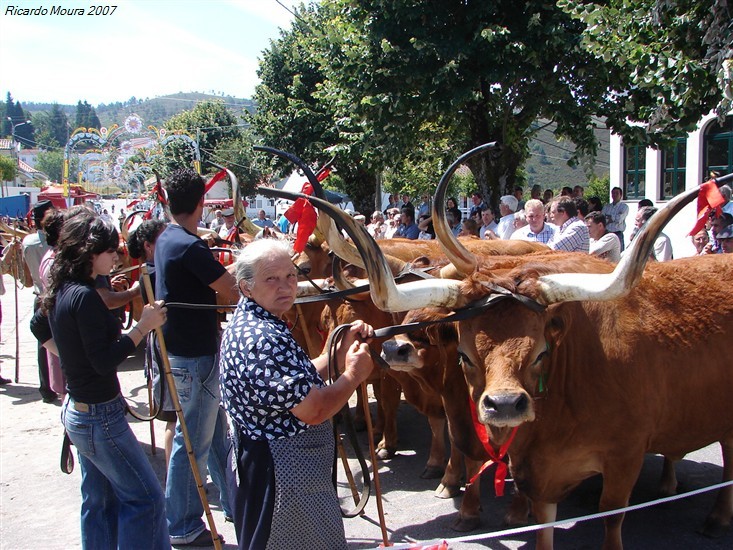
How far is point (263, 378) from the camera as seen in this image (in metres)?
2.37

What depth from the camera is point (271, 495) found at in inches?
96.3

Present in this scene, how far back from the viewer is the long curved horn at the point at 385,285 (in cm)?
280

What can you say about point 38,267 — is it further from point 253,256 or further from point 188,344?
point 253,256

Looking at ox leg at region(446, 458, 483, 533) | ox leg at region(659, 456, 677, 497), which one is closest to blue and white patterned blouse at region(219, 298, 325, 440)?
ox leg at region(446, 458, 483, 533)

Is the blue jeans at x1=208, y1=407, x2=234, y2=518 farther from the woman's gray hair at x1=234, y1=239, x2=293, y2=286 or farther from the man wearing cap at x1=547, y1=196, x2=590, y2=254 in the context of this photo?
the man wearing cap at x1=547, y1=196, x2=590, y2=254

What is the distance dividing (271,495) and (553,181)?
349 ft

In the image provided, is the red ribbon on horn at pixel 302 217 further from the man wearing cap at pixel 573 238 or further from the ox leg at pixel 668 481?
the man wearing cap at pixel 573 238

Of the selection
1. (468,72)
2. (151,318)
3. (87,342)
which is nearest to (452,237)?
(151,318)

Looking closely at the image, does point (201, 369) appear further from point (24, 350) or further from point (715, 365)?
point (24, 350)

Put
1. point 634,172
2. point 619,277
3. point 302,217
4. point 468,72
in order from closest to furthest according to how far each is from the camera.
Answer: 1. point 619,277
2. point 302,217
3. point 468,72
4. point 634,172

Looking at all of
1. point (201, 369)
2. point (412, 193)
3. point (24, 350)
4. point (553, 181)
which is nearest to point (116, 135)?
point (412, 193)

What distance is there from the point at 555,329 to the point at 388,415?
2948 mm

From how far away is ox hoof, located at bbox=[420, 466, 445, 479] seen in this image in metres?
5.35

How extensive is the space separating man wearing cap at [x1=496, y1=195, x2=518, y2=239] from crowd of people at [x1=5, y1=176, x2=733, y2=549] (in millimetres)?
5372
